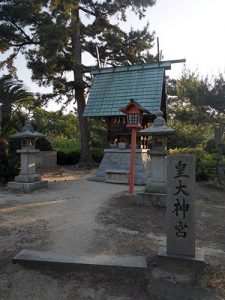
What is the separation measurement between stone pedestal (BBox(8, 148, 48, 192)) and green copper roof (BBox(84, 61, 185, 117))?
170 inches

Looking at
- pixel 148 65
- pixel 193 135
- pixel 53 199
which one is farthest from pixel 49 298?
pixel 193 135

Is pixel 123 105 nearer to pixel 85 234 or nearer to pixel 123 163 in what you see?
pixel 123 163

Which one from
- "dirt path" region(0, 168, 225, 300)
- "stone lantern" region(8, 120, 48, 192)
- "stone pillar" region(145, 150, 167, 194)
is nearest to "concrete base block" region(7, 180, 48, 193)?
"stone lantern" region(8, 120, 48, 192)

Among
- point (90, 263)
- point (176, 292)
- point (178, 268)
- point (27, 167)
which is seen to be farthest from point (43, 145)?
point (176, 292)

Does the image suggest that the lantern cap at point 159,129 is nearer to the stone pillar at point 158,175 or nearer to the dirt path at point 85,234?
the stone pillar at point 158,175

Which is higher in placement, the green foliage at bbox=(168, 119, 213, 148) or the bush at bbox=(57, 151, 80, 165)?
the green foliage at bbox=(168, 119, 213, 148)

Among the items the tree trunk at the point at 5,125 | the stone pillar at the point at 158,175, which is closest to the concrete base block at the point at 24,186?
the tree trunk at the point at 5,125

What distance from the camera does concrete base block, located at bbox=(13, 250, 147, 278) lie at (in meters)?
4.20

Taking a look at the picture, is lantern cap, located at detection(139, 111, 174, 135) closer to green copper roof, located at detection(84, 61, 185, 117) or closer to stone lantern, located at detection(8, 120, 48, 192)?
green copper roof, located at detection(84, 61, 185, 117)

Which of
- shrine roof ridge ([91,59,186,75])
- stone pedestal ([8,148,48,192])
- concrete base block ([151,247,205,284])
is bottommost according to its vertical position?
concrete base block ([151,247,205,284])

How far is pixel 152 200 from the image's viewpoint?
8.27 meters

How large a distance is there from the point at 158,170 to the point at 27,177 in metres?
4.94

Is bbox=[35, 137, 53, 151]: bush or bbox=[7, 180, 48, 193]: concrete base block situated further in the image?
bbox=[35, 137, 53, 151]: bush

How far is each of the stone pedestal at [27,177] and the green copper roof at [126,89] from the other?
431 cm
